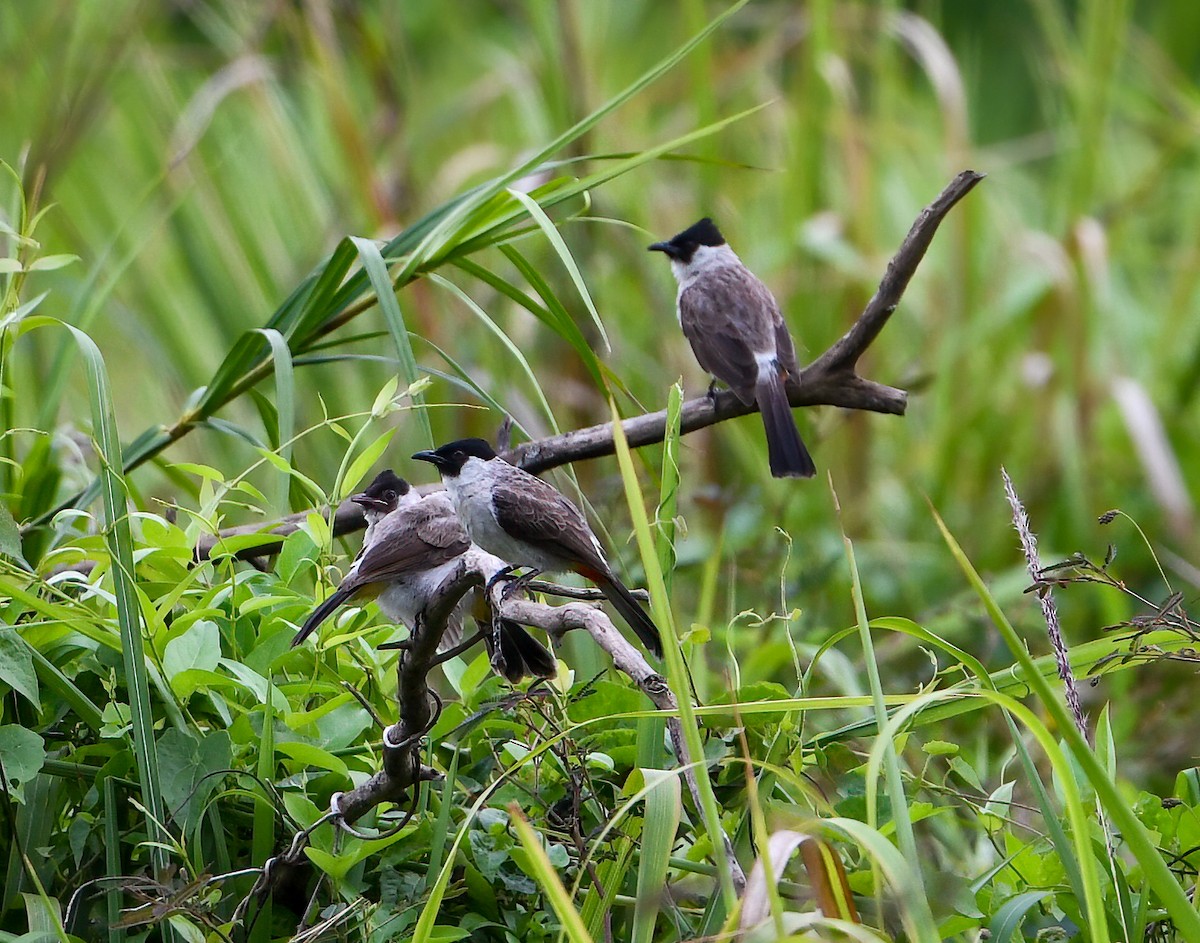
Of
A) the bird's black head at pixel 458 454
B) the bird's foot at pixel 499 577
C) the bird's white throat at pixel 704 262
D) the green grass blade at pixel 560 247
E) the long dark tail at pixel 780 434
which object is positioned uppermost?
the green grass blade at pixel 560 247

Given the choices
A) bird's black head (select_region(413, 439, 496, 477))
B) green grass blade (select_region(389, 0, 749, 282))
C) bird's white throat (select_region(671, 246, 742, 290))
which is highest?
green grass blade (select_region(389, 0, 749, 282))

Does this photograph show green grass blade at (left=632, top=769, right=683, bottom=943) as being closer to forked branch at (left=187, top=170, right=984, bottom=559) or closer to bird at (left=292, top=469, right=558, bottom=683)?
bird at (left=292, top=469, right=558, bottom=683)

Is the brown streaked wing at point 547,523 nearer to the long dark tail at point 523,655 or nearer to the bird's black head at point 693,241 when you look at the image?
the long dark tail at point 523,655

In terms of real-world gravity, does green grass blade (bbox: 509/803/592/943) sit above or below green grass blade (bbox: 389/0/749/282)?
below

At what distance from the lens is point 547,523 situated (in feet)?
6.77

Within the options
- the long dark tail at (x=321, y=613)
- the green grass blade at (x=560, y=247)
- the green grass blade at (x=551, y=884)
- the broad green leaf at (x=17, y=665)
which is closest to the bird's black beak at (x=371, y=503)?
the long dark tail at (x=321, y=613)

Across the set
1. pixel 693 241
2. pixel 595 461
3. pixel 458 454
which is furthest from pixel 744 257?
pixel 458 454

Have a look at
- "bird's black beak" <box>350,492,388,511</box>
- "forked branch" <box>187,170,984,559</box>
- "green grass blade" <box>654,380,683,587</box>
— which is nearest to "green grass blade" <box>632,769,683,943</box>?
"green grass blade" <box>654,380,683,587</box>

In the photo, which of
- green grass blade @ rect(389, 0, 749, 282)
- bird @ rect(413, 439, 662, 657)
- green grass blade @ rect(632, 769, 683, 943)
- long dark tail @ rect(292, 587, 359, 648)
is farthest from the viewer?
green grass blade @ rect(389, 0, 749, 282)

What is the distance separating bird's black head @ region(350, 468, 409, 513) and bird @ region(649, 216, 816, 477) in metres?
0.75

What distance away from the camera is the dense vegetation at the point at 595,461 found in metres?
1.64

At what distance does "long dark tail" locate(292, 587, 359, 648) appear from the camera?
1745 millimetres

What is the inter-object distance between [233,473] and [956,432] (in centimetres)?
277

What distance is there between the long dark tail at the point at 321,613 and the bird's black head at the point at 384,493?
1.76 ft
